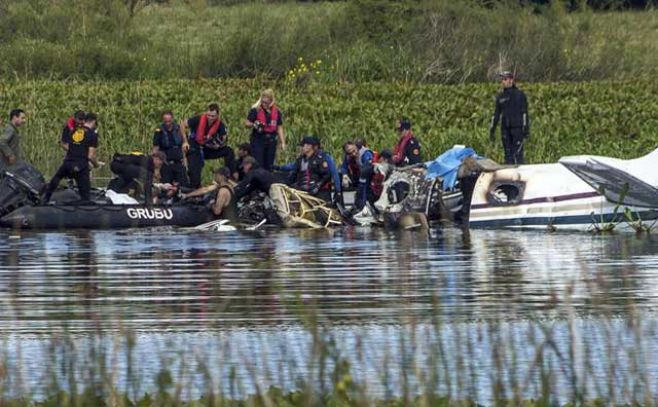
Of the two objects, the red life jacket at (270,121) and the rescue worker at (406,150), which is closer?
the rescue worker at (406,150)

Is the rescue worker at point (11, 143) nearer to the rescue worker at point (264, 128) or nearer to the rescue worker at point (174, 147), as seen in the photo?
the rescue worker at point (174, 147)

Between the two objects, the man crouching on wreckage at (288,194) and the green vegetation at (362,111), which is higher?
the green vegetation at (362,111)

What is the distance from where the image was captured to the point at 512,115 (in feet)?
107

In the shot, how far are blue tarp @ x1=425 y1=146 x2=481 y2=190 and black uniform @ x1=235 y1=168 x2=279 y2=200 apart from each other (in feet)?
7.91

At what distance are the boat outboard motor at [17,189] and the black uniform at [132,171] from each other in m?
1.70

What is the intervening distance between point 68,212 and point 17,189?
1093 millimetres

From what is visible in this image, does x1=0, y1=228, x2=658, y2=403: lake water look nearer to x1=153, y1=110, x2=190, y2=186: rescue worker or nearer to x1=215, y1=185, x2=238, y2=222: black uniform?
x1=215, y1=185, x2=238, y2=222: black uniform

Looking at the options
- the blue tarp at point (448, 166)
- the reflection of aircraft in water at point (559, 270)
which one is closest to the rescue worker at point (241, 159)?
the blue tarp at point (448, 166)

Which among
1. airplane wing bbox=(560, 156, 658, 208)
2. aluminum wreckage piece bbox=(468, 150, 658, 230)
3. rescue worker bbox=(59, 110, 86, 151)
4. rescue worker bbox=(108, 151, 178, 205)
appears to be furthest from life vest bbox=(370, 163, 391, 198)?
rescue worker bbox=(59, 110, 86, 151)

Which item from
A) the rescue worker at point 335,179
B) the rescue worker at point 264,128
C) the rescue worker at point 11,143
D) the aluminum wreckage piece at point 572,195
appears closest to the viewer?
the aluminum wreckage piece at point 572,195

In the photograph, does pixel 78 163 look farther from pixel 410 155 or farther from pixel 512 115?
pixel 512 115

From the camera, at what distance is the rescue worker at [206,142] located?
31.4m

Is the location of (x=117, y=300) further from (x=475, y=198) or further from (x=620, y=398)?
(x=475, y=198)

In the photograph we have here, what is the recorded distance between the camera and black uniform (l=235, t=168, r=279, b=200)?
28.2 m
